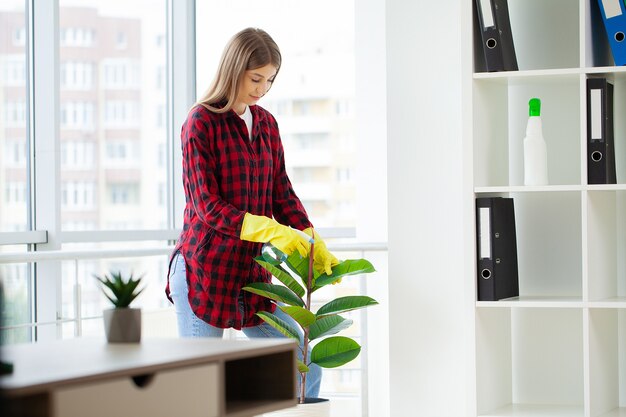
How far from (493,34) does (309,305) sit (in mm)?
959

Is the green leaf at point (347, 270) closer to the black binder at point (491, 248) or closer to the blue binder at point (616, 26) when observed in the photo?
the black binder at point (491, 248)

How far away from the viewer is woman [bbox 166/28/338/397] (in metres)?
2.44

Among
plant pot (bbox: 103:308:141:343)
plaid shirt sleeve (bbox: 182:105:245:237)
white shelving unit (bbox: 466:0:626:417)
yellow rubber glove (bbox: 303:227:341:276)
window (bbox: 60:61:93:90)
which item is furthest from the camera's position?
window (bbox: 60:61:93:90)

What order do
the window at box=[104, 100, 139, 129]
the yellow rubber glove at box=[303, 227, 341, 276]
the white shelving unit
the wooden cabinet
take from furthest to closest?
the window at box=[104, 100, 139, 129] → the white shelving unit → the yellow rubber glove at box=[303, 227, 341, 276] → the wooden cabinet

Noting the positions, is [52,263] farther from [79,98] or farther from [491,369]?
[491,369]

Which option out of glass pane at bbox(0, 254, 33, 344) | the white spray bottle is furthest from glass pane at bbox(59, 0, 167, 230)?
the white spray bottle

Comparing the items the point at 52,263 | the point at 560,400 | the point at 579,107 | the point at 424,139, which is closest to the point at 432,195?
the point at 424,139

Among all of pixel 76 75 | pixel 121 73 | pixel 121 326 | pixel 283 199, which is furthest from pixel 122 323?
pixel 121 73

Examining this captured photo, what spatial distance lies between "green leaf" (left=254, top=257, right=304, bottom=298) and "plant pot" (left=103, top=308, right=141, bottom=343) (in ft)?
2.95

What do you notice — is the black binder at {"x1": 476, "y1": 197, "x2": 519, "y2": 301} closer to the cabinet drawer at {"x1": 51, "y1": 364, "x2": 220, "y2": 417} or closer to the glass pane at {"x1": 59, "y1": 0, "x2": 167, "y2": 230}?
the cabinet drawer at {"x1": 51, "y1": 364, "x2": 220, "y2": 417}

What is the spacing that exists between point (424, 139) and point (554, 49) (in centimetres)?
50

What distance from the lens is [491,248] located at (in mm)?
2664

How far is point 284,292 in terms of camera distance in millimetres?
2559

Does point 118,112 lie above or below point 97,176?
above
